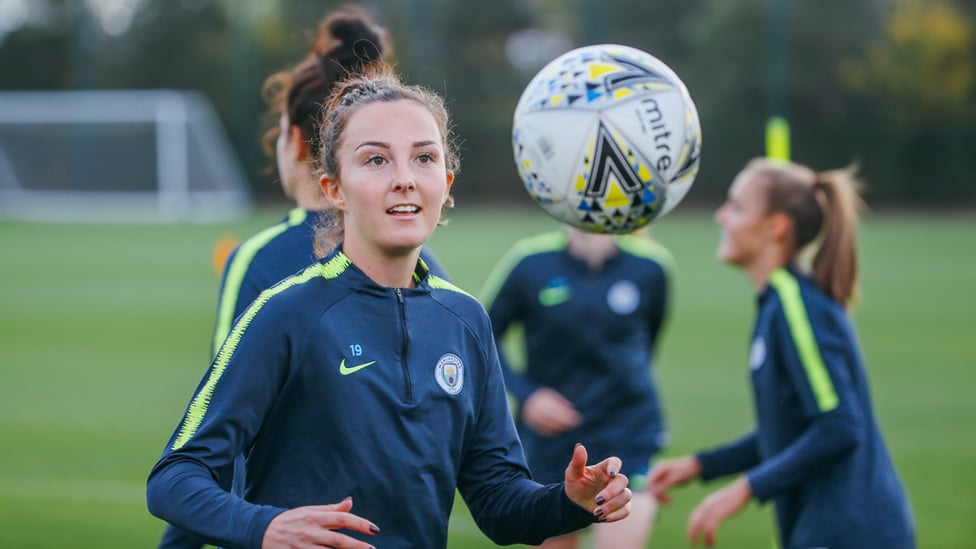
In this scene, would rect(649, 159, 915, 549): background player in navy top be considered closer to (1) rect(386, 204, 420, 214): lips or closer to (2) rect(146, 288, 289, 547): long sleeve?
(1) rect(386, 204, 420, 214): lips

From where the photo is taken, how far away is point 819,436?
369 centimetres

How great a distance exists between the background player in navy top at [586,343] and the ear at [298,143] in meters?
1.72

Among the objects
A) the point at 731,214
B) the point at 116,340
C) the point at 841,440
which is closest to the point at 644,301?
the point at 731,214

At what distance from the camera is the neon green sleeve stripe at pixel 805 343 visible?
375 cm

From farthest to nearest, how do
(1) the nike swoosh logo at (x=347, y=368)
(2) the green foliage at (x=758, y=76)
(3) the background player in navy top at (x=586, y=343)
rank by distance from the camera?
(2) the green foliage at (x=758, y=76) → (3) the background player in navy top at (x=586, y=343) → (1) the nike swoosh logo at (x=347, y=368)

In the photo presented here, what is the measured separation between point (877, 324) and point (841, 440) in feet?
34.7

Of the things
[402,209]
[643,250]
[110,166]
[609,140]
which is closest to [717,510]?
[609,140]

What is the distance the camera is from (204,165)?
3023cm

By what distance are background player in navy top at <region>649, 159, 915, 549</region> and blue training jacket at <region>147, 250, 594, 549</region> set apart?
3.85ft

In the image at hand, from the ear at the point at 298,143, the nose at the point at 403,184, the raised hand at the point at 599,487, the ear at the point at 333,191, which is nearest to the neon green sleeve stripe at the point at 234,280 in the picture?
the ear at the point at 298,143

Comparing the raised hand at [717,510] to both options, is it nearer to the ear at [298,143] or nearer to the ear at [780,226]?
the ear at [780,226]

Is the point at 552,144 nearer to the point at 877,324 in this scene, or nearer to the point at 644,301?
the point at 644,301

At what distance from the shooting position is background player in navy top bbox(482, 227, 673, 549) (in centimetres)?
518

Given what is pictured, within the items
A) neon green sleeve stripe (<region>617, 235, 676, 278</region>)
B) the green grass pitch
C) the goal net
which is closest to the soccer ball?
neon green sleeve stripe (<region>617, 235, 676, 278</region>)
